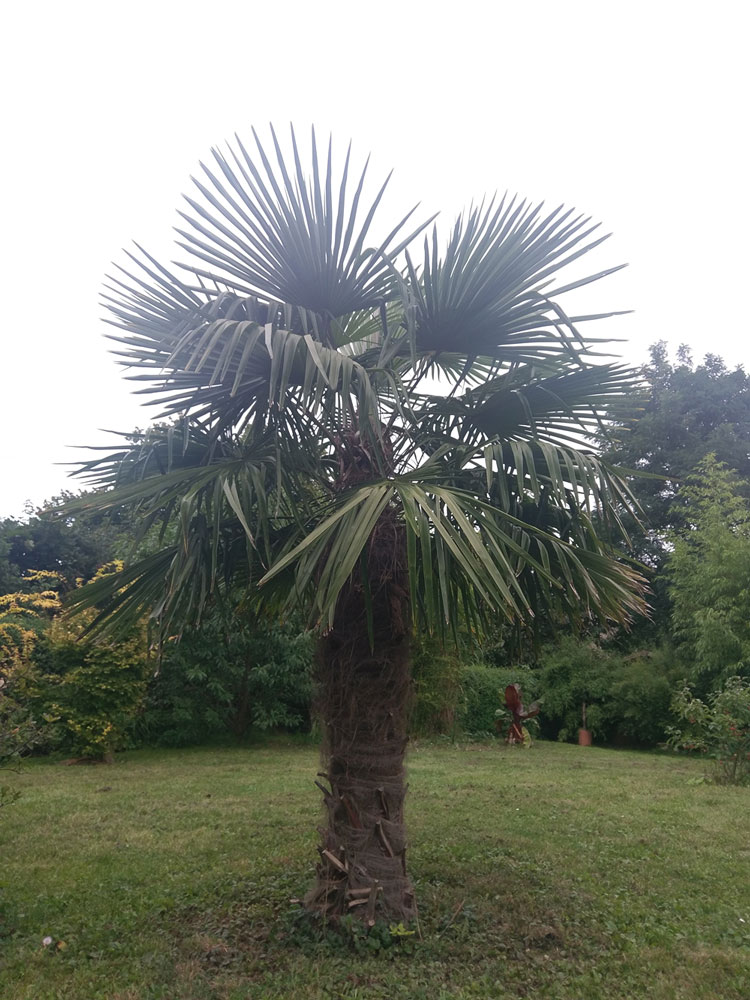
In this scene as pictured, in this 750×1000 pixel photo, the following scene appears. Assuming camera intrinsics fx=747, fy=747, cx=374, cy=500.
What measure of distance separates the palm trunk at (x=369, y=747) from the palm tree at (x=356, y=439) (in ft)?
0.04

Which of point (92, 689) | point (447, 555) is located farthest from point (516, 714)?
point (447, 555)

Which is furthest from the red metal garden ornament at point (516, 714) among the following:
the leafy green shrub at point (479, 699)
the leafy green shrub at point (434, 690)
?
the leafy green shrub at point (434, 690)

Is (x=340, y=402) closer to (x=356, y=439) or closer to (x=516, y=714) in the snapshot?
(x=356, y=439)

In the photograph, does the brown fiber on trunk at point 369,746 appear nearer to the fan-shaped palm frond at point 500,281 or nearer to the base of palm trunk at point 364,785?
the base of palm trunk at point 364,785

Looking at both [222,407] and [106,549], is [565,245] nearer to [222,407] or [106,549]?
[222,407]

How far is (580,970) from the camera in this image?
3.41 metres

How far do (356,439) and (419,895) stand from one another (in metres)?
2.67

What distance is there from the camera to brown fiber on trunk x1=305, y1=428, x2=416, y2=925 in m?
3.75

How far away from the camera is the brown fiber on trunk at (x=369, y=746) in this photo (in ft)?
12.3

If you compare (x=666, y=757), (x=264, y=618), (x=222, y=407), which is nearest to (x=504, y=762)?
(x=666, y=757)

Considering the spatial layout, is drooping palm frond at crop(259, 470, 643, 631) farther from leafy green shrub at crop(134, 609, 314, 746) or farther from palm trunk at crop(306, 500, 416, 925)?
leafy green shrub at crop(134, 609, 314, 746)

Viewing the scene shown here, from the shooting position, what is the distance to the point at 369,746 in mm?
3822

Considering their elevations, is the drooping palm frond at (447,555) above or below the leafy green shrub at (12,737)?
above

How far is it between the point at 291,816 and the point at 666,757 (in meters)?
8.48
